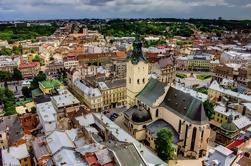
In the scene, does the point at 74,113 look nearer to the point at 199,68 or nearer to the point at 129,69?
the point at 129,69

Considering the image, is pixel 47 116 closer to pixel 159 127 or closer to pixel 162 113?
pixel 159 127

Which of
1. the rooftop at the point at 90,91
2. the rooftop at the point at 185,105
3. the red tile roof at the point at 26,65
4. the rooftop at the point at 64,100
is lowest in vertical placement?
the rooftop at the point at 64,100

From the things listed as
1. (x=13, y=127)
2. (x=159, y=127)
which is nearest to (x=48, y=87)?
(x=13, y=127)

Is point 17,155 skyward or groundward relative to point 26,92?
groundward

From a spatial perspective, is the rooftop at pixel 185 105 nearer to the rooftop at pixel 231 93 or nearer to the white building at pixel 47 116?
the white building at pixel 47 116

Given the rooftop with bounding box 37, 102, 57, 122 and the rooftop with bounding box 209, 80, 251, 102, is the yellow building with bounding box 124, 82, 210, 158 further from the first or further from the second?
the rooftop with bounding box 209, 80, 251, 102

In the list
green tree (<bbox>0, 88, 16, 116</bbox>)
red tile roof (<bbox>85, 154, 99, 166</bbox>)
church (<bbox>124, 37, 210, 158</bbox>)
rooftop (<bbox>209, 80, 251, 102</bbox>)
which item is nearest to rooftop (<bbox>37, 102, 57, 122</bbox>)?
green tree (<bbox>0, 88, 16, 116</bbox>)

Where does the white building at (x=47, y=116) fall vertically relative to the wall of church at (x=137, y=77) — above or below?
below

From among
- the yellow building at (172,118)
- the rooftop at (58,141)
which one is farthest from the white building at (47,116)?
the yellow building at (172,118)
